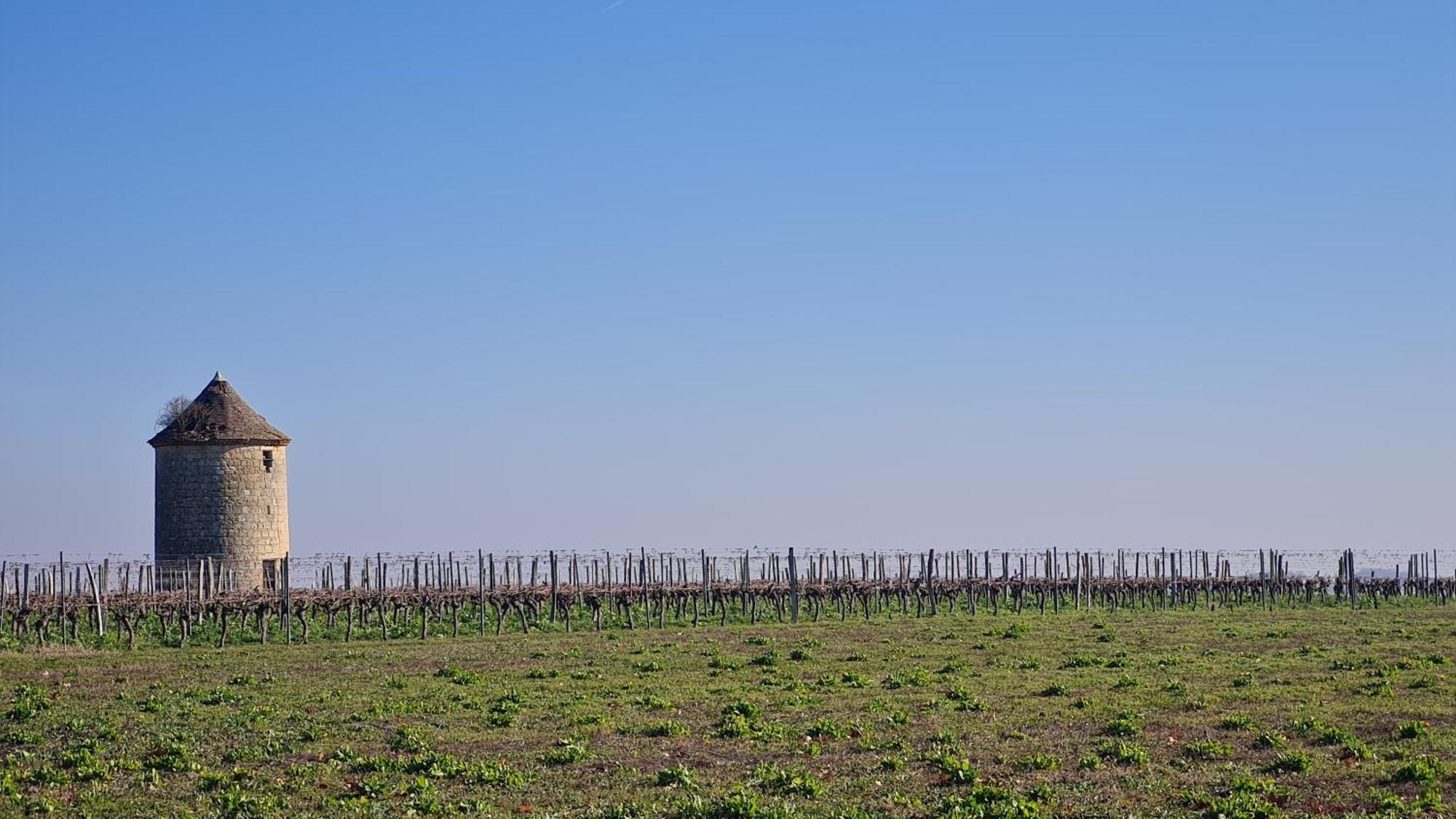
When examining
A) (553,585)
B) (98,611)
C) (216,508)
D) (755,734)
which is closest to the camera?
(755,734)

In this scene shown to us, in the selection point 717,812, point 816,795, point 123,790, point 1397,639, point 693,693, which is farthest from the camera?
point 1397,639

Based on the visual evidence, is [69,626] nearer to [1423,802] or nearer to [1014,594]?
[1014,594]

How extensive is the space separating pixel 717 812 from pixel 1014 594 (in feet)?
184

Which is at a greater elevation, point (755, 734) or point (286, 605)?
point (755, 734)

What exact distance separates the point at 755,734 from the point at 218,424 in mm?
47003

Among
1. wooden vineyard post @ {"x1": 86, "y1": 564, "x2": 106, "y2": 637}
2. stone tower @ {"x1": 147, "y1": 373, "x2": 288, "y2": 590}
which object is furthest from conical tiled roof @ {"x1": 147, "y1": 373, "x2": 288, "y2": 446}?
wooden vineyard post @ {"x1": 86, "y1": 564, "x2": 106, "y2": 637}

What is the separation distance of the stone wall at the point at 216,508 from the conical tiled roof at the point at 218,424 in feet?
1.20

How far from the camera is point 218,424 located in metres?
61.8

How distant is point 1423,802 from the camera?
14.6m

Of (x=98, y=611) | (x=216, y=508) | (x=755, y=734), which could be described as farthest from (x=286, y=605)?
(x=755, y=734)

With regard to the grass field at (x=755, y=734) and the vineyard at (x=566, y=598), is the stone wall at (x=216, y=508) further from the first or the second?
the grass field at (x=755, y=734)

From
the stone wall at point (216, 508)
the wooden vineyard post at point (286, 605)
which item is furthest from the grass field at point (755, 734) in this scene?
the stone wall at point (216, 508)

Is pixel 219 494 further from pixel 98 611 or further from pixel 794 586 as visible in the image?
pixel 794 586

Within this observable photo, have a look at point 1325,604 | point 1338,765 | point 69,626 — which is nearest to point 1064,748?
point 1338,765
